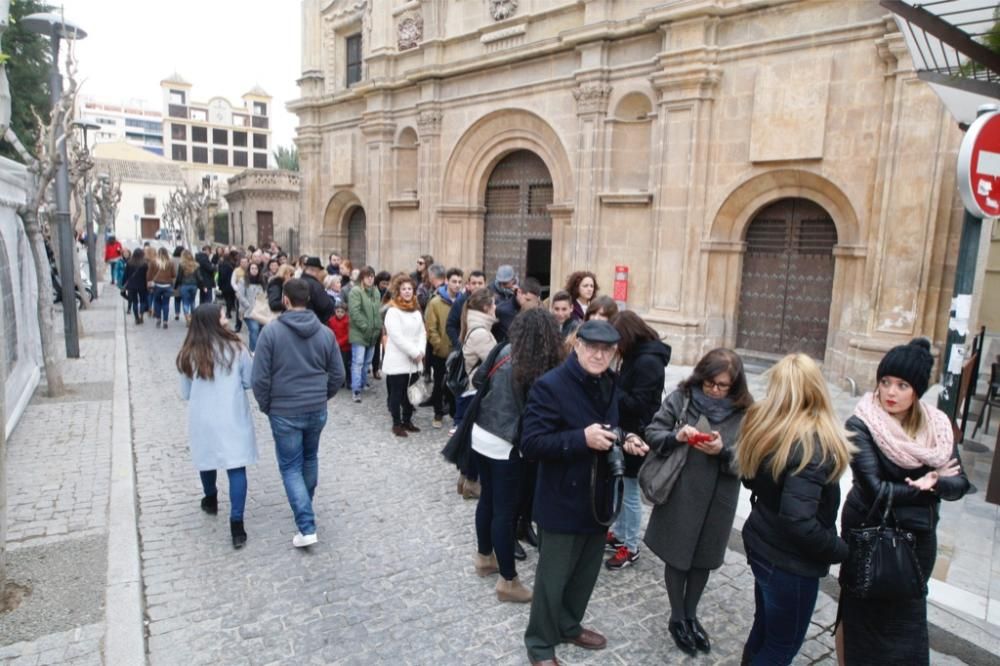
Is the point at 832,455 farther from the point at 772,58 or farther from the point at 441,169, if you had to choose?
the point at 441,169

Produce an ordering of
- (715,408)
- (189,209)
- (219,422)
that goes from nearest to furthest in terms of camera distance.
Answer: (715,408), (219,422), (189,209)

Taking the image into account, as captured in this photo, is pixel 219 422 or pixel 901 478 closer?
pixel 901 478

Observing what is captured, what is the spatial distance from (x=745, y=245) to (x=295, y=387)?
8.58 metres

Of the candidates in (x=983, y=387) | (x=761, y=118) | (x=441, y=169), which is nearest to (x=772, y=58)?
(x=761, y=118)

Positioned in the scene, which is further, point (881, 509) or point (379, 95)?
point (379, 95)

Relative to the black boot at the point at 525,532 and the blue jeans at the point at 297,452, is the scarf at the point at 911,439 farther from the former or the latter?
the blue jeans at the point at 297,452

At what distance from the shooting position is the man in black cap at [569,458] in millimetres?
3096

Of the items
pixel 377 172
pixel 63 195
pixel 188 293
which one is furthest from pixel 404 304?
pixel 377 172

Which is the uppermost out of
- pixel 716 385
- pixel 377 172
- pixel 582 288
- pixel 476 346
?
pixel 377 172

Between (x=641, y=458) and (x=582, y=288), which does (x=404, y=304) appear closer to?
(x=582, y=288)

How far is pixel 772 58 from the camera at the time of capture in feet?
32.2

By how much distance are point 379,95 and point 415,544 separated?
14.6m

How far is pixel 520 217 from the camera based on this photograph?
14719 mm

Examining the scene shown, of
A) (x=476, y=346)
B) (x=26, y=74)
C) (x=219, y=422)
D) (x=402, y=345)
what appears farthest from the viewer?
(x=26, y=74)
